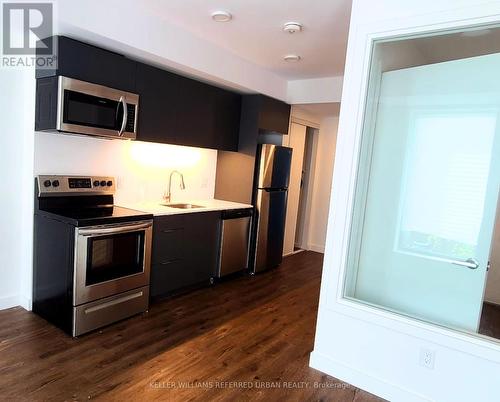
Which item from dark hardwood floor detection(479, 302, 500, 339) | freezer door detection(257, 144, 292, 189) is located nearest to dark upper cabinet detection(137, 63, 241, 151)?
freezer door detection(257, 144, 292, 189)

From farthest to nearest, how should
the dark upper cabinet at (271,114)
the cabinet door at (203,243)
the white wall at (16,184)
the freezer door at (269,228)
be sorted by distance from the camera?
the freezer door at (269,228) < the dark upper cabinet at (271,114) < the cabinet door at (203,243) < the white wall at (16,184)

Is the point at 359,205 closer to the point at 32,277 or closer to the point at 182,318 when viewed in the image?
the point at 182,318

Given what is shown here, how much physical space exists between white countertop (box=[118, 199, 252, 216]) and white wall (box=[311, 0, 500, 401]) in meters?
1.55

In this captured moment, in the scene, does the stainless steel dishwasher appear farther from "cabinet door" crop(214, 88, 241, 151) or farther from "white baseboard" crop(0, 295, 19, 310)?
"white baseboard" crop(0, 295, 19, 310)

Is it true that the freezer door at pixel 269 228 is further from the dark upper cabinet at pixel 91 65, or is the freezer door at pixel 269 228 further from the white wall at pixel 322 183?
the dark upper cabinet at pixel 91 65

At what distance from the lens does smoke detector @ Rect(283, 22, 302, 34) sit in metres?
2.76

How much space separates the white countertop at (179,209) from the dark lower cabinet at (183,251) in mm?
47

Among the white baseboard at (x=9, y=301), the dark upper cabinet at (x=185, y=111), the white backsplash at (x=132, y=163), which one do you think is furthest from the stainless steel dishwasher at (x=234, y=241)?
the white baseboard at (x=9, y=301)

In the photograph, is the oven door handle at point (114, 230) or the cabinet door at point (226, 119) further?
the cabinet door at point (226, 119)

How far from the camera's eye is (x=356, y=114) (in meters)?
2.22

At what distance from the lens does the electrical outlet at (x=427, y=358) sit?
1997 millimetres

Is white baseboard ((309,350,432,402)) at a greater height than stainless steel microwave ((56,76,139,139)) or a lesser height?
lesser

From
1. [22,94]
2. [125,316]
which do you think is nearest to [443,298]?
[125,316]

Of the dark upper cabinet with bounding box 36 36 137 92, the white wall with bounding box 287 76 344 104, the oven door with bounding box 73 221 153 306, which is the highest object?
the white wall with bounding box 287 76 344 104
